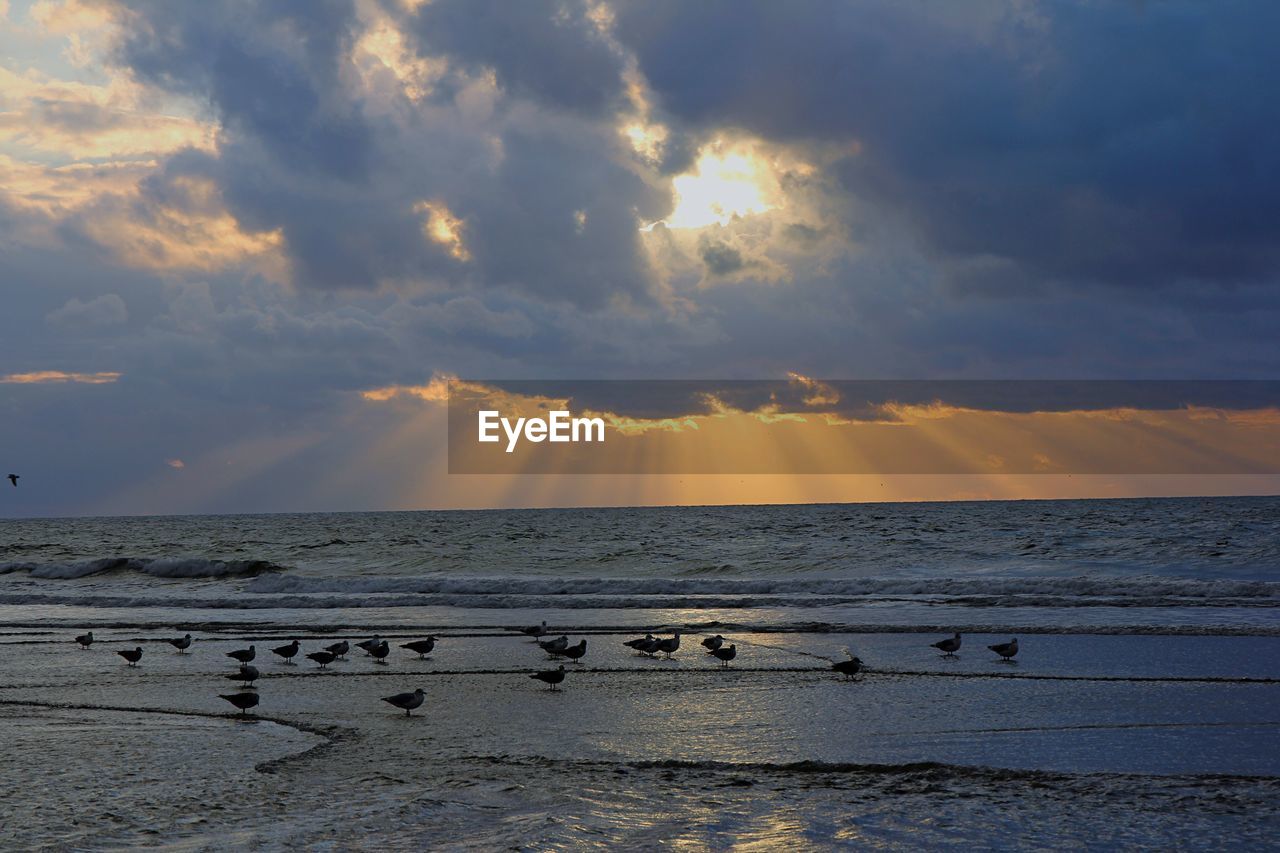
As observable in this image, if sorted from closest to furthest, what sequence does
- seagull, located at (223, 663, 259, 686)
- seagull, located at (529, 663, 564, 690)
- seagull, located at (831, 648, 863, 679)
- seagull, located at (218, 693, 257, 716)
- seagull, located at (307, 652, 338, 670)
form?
seagull, located at (218, 693, 257, 716) → seagull, located at (529, 663, 564, 690) → seagull, located at (831, 648, 863, 679) → seagull, located at (223, 663, 259, 686) → seagull, located at (307, 652, 338, 670)

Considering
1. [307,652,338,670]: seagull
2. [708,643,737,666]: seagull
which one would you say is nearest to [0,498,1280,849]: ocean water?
[708,643,737,666]: seagull

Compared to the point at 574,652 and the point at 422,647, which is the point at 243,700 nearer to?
the point at 422,647

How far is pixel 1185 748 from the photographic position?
11.8 m

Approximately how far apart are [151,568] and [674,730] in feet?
189

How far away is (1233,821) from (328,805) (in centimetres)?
755

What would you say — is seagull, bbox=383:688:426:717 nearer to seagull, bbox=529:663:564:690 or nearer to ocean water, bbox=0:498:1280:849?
ocean water, bbox=0:498:1280:849

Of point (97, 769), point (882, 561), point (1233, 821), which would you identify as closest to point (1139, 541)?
point (882, 561)

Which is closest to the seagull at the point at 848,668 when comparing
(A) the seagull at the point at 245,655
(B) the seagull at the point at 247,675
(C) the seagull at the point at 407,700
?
(C) the seagull at the point at 407,700

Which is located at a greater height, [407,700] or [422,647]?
[407,700]

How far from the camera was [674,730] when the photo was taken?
13.0m

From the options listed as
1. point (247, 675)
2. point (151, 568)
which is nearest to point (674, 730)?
point (247, 675)

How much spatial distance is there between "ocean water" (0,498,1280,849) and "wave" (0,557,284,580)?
77.9 ft

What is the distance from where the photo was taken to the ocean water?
28.2ft

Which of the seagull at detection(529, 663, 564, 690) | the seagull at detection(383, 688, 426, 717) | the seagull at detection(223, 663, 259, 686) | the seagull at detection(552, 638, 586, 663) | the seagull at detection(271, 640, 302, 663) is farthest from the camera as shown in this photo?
the seagull at detection(271, 640, 302, 663)
